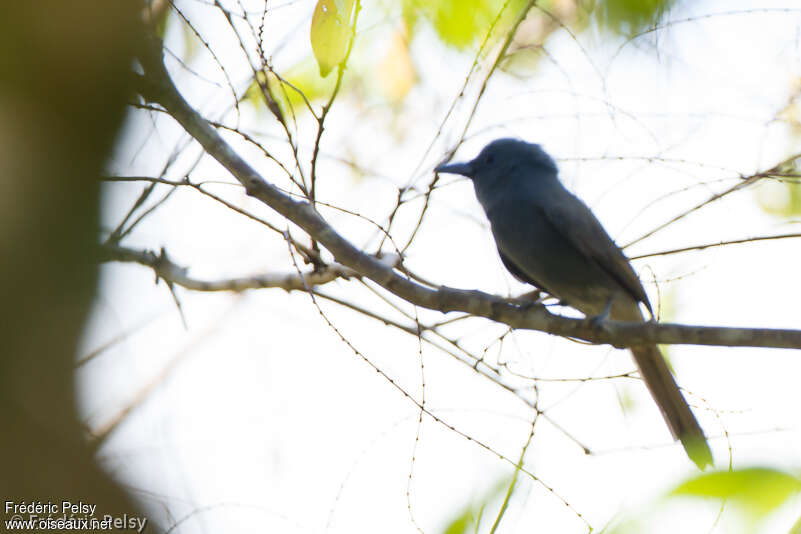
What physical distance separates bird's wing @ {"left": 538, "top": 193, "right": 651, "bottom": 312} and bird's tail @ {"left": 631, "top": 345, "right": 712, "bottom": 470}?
0.32 m

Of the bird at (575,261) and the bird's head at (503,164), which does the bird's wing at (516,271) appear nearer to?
the bird at (575,261)

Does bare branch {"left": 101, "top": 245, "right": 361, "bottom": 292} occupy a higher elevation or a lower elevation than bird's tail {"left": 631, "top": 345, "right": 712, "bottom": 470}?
higher

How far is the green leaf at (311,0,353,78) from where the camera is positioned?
100 inches

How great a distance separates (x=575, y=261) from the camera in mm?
4324

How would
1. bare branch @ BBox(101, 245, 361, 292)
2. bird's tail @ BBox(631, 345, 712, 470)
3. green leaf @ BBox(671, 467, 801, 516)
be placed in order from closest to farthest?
1. green leaf @ BBox(671, 467, 801, 516)
2. bare branch @ BBox(101, 245, 361, 292)
3. bird's tail @ BBox(631, 345, 712, 470)

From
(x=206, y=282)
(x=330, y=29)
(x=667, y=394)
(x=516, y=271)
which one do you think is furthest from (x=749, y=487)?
(x=516, y=271)

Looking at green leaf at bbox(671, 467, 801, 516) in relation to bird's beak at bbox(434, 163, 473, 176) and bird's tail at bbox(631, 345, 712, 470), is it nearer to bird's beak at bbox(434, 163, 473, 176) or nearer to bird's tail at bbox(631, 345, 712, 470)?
bird's tail at bbox(631, 345, 712, 470)

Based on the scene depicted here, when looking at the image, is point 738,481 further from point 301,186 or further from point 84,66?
point 301,186

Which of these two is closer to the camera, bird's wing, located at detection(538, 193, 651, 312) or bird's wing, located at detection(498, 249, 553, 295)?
bird's wing, located at detection(538, 193, 651, 312)

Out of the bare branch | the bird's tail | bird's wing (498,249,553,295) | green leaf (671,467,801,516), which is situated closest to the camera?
green leaf (671,467,801,516)

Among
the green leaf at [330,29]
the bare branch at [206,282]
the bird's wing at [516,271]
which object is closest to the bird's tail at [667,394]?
the bird's wing at [516,271]

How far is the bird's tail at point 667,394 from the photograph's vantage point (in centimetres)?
427

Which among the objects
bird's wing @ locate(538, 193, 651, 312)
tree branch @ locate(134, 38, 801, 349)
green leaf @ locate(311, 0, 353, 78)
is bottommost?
tree branch @ locate(134, 38, 801, 349)


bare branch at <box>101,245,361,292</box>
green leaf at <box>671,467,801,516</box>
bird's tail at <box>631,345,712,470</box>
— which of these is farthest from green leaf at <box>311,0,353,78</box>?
bird's tail at <box>631,345,712,470</box>
